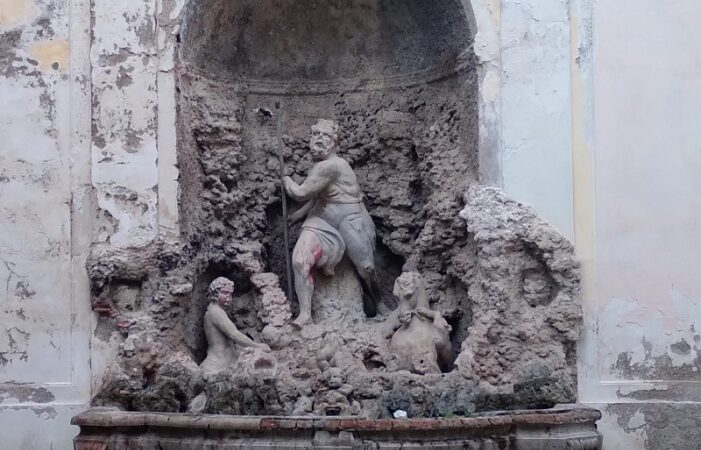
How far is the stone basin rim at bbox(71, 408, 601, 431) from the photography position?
20.6 ft

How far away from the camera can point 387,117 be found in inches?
338

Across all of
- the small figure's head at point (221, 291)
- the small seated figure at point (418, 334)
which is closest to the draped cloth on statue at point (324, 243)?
the small seated figure at point (418, 334)

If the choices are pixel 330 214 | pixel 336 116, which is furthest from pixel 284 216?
pixel 336 116

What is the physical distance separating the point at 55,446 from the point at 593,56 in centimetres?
454

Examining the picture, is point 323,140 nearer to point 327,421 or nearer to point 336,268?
point 336,268

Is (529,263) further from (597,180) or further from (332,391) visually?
(332,391)

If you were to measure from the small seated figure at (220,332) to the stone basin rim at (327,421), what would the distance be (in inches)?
37.3

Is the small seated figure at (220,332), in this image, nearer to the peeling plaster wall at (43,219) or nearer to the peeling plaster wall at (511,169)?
the peeling plaster wall at (511,169)

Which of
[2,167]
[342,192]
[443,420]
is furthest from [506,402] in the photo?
[2,167]

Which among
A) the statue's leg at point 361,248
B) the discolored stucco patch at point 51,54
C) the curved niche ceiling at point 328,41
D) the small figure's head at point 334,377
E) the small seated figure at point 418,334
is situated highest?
the curved niche ceiling at point 328,41

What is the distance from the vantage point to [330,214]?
26.6 feet

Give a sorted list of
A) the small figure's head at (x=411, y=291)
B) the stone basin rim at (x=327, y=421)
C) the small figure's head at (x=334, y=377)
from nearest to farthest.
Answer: the stone basin rim at (x=327, y=421)
the small figure's head at (x=334, y=377)
the small figure's head at (x=411, y=291)

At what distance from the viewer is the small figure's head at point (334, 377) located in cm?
702

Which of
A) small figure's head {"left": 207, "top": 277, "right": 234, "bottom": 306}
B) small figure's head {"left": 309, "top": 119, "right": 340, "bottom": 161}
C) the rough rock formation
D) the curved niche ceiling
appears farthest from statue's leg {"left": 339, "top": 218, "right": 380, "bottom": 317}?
the curved niche ceiling
